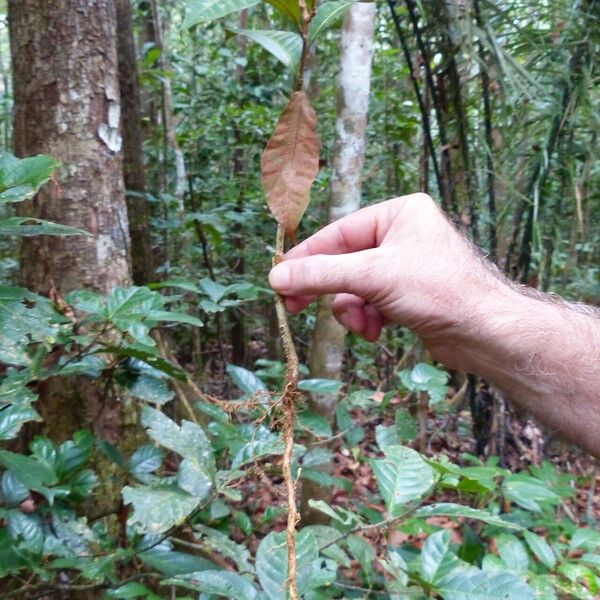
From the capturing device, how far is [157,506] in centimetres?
77

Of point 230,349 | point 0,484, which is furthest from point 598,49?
point 230,349

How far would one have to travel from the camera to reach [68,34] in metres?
1.47

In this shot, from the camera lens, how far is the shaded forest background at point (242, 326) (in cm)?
94

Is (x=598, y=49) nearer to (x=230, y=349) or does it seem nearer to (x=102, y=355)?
(x=102, y=355)

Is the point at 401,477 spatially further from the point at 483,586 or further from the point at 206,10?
the point at 206,10

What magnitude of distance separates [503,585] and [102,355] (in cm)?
101

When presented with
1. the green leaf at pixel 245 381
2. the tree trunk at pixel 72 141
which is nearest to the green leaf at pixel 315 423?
the green leaf at pixel 245 381

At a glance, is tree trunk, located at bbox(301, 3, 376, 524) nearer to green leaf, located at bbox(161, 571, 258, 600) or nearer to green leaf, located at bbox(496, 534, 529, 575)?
green leaf, located at bbox(496, 534, 529, 575)

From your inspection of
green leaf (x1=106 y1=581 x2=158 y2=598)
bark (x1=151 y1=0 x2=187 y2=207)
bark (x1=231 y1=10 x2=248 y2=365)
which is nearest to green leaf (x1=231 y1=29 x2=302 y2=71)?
green leaf (x1=106 y1=581 x2=158 y2=598)

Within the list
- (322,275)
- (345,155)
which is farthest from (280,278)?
(345,155)

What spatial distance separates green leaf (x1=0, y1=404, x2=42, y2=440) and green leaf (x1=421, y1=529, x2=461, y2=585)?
2.37 feet

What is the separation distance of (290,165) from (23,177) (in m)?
0.42

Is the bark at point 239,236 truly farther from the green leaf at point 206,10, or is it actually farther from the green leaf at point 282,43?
the green leaf at point 206,10

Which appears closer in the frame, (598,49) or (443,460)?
(443,460)
